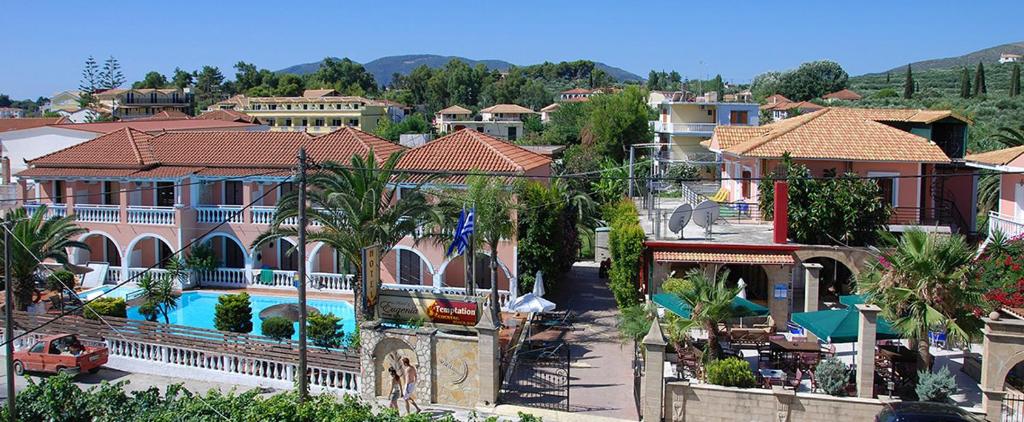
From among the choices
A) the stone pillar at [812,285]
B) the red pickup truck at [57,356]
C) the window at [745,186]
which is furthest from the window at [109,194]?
the stone pillar at [812,285]

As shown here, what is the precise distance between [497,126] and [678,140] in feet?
102

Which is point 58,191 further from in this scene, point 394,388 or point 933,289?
point 933,289

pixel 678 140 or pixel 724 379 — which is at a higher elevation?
pixel 678 140

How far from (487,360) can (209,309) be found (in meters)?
14.4

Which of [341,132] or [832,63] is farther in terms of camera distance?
[832,63]

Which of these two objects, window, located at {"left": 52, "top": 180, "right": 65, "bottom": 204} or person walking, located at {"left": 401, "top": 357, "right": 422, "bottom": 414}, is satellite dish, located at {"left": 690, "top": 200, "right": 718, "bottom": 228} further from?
window, located at {"left": 52, "top": 180, "right": 65, "bottom": 204}

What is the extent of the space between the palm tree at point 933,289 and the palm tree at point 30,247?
2250 cm

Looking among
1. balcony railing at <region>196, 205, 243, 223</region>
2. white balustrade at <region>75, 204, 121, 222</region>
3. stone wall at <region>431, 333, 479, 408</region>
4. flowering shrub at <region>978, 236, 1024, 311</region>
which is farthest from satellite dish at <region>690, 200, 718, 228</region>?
white balustrade at <region>75, 204, 121, 222</region>

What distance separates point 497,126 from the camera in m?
92.1

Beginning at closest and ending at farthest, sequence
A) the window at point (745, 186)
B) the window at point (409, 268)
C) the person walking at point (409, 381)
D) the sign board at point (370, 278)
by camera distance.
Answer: the person walking at point (409, 381) < the sign board at point (370, 278) < the window at point (745, 186) < the window at point (409, 268)

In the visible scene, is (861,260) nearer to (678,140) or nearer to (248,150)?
(248,150)

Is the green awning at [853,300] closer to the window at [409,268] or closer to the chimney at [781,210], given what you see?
the chimney at [781,210]

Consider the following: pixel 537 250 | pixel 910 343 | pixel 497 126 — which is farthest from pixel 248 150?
pixel 497 126

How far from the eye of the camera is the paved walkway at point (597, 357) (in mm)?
19500
